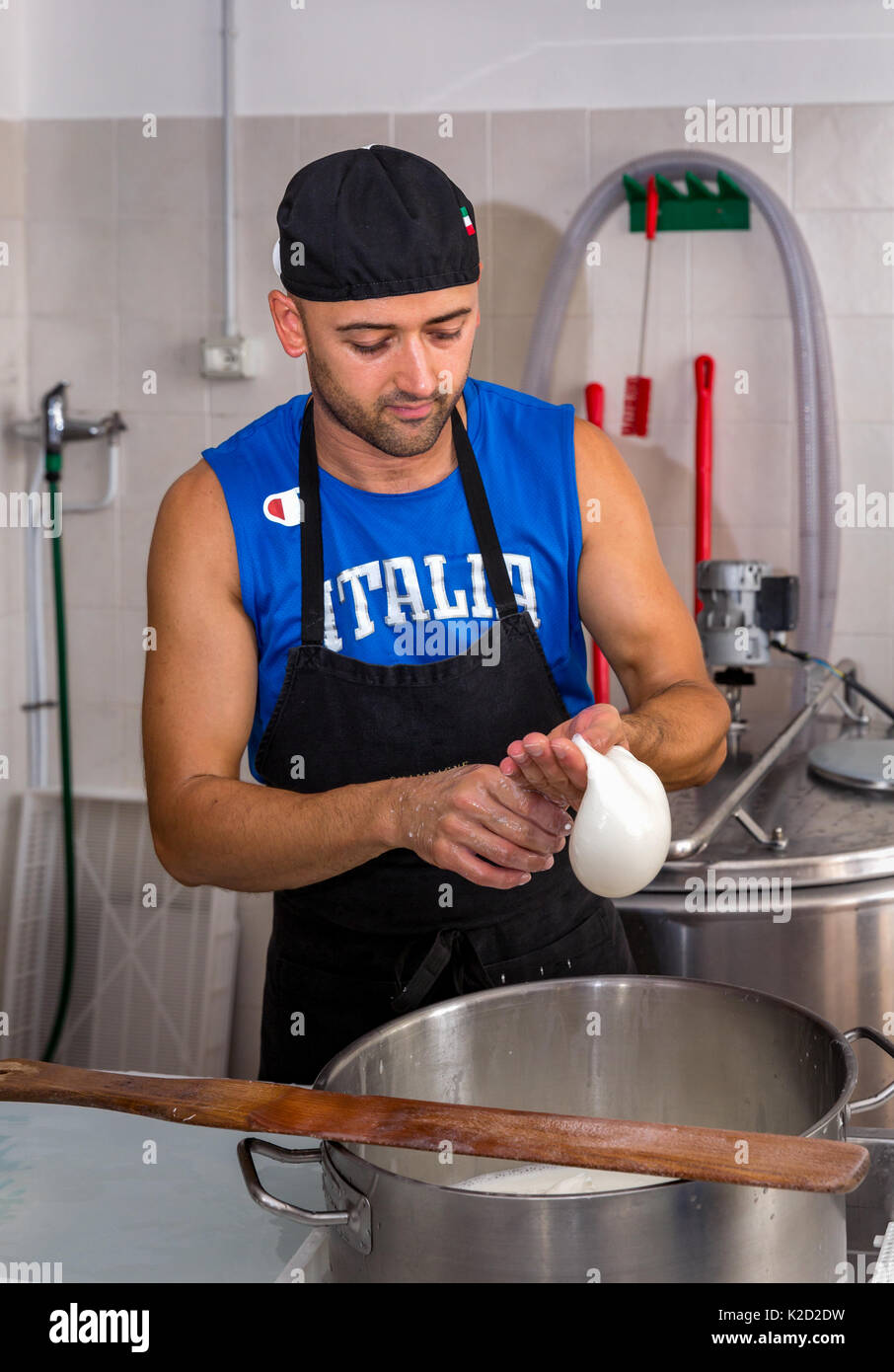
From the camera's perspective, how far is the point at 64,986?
10.4 ft

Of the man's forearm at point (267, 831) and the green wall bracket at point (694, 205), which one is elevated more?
the green wall bracket at point (694, 205)

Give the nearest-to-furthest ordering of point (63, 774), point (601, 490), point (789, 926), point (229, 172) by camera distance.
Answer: point (601, 490) < point (789, 926) < point (229, 172) < point (63, 774)

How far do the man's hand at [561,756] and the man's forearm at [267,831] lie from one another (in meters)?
0.17

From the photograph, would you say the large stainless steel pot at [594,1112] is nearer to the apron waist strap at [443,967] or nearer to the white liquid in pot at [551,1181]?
the white liquid in pot at [551,1181]

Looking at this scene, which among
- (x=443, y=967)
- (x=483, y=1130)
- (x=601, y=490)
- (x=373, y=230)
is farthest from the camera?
(x=601, y=490)

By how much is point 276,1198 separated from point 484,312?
2.32 m

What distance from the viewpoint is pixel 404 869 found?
5.39 ft

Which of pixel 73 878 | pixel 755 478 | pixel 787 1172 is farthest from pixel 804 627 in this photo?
pixel 787 1172

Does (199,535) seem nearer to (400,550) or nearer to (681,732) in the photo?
(400,550)

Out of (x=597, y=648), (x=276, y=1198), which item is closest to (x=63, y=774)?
(x=597, y=648)

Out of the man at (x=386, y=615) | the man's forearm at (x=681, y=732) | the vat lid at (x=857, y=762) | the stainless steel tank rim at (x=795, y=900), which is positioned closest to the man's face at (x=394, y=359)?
the man at (x=386, y=615)

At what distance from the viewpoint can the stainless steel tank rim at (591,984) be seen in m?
0.84

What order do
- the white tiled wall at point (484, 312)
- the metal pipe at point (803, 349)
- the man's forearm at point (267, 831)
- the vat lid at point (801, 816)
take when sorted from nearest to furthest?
the man's forearm at point (267, 831) → the vat lid at point (801, 816) → the metal pipe at point (803, 349) → the white tiled wall at point (484, 312)
